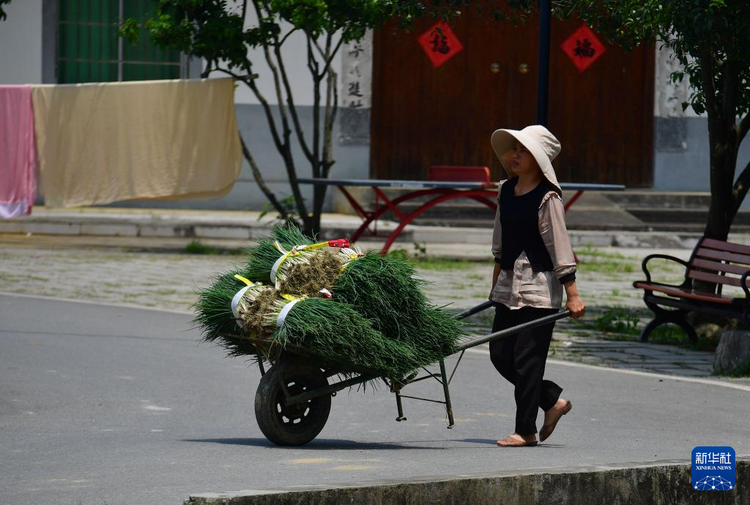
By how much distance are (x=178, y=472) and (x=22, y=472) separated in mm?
788

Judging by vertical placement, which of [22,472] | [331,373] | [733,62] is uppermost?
[733,62]

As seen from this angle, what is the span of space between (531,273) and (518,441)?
33.8 inches

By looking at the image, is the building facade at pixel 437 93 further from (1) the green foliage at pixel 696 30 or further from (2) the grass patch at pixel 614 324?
(2) the grass patch at pixel 614 324

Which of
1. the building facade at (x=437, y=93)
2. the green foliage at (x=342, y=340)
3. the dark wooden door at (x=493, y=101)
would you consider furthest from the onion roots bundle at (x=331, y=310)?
the dark wooden door at (x=493, y=101)

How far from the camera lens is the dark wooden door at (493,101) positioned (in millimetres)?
20656

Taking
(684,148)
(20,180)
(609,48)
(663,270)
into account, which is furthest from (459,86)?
(20,180)

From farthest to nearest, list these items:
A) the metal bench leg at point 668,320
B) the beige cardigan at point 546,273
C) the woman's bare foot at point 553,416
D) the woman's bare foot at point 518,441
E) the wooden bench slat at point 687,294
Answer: the metal bench leg at point 668,320 → the wooden bench slat at point 687,294 → the woman's bare foot at point 553,416 → the woman's bare foot at point 518,441 → the beige cardigan at point 546,273

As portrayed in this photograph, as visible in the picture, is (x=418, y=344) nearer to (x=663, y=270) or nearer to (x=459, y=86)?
(x=663, y=270)

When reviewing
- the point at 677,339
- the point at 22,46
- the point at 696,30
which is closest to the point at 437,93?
the point at 22,46

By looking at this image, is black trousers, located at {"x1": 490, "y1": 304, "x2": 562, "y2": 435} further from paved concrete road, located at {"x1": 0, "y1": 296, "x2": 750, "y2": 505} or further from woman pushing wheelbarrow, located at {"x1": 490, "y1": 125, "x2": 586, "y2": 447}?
paved concrete road, located at {"x1": 0, "y1": 296, "x2": 750, "y2": 505}

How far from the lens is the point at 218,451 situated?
247 inches

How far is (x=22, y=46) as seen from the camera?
66.4 ft

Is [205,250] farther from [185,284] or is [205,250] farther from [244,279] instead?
[244,279]

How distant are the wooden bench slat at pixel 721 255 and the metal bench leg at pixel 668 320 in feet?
1.67
